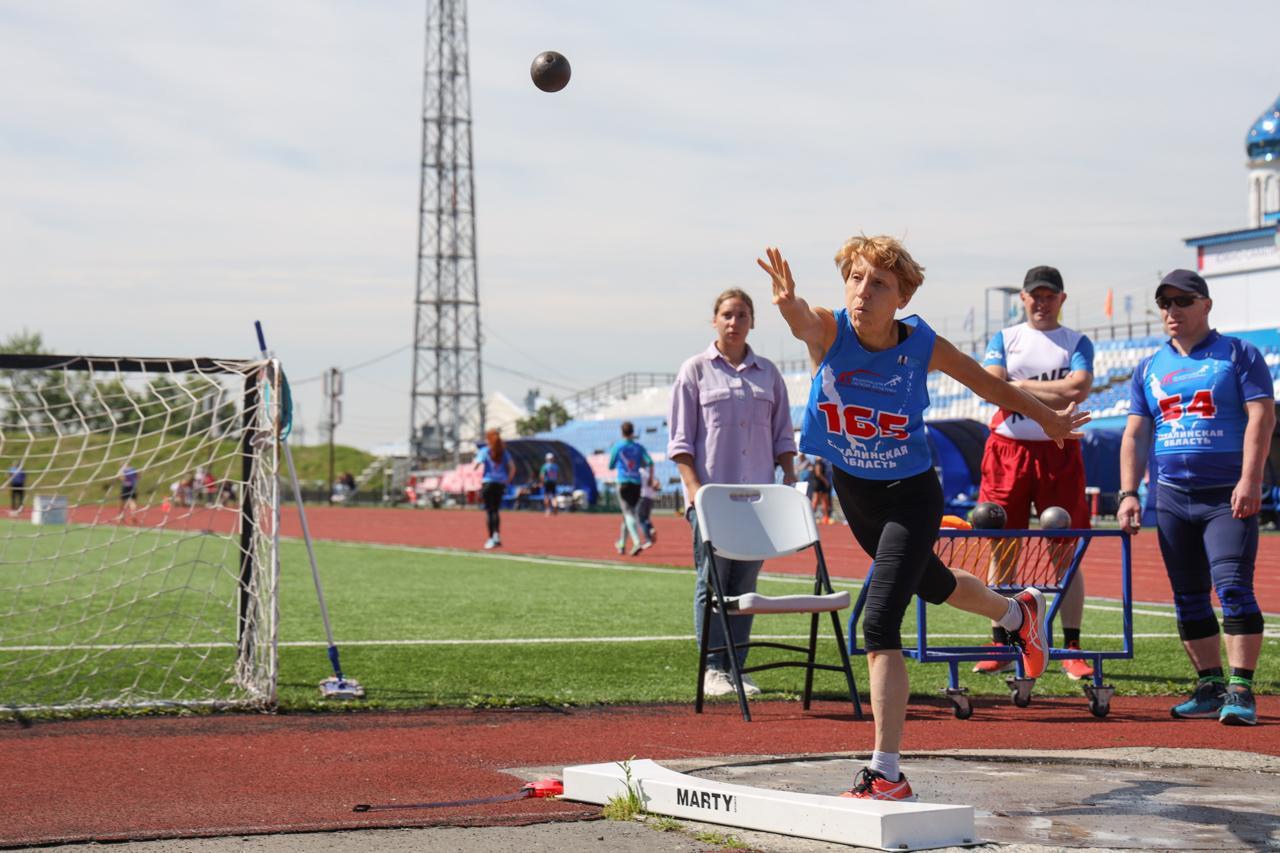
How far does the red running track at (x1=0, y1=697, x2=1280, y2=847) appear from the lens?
16.8 ft

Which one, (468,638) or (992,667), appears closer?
(992,667)

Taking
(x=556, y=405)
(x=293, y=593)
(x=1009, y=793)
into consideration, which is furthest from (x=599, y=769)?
(x=556, y=405)

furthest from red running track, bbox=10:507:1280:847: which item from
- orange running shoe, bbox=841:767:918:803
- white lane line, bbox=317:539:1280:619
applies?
white lane line, bbox=317:539:1280:619

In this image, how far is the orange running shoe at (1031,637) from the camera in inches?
260

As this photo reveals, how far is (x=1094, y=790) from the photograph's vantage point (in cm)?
555

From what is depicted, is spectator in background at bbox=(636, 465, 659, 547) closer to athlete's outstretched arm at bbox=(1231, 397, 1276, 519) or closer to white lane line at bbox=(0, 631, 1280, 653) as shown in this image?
white lane line at bbox=(0, 631, 1280, 653)

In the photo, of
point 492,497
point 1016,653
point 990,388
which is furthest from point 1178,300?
point 492,497

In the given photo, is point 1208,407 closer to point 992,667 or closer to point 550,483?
point 992,667

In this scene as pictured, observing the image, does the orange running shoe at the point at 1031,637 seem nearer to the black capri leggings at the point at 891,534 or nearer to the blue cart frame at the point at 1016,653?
the blue cart frame at the point at 1016,653

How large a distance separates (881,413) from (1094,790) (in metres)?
1.56

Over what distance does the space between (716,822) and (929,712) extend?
315cm

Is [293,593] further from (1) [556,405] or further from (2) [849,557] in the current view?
(1) [556,405]

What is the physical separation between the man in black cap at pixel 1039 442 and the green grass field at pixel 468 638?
0.93 m

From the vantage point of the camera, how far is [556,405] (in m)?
100
